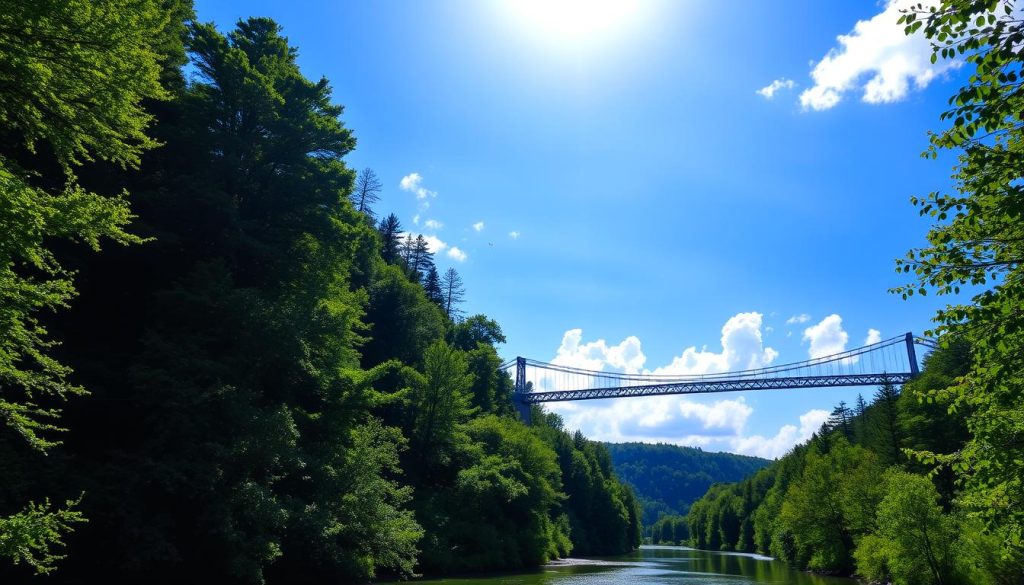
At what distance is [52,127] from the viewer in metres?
8.68

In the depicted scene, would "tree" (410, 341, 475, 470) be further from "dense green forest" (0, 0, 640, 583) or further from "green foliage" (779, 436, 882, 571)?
"green foliage" (779, 436, 882, 571)

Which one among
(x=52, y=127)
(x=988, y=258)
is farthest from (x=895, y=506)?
(x=52, y=127)

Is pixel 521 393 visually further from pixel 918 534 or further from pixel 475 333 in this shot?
pixel 918 534

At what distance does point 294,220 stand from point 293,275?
1893 mm

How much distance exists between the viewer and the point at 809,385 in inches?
3834

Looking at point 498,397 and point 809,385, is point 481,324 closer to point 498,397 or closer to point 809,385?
point 498,397

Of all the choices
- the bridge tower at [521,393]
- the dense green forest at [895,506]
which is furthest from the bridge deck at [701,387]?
the dense green forest at [895,506]

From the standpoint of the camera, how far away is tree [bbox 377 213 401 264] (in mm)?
61997

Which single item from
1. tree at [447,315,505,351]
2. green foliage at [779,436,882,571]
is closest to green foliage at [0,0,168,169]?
green foliage at [779,436,882,571]

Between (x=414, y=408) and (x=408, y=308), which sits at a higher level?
(x=408, y=308)

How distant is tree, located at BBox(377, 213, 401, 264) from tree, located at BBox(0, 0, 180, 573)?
170 ft

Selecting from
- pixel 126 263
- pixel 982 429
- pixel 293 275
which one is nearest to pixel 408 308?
pixel 293 275

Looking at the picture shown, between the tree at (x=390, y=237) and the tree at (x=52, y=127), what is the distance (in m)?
51.9

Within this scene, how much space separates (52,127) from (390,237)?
56016 mm
